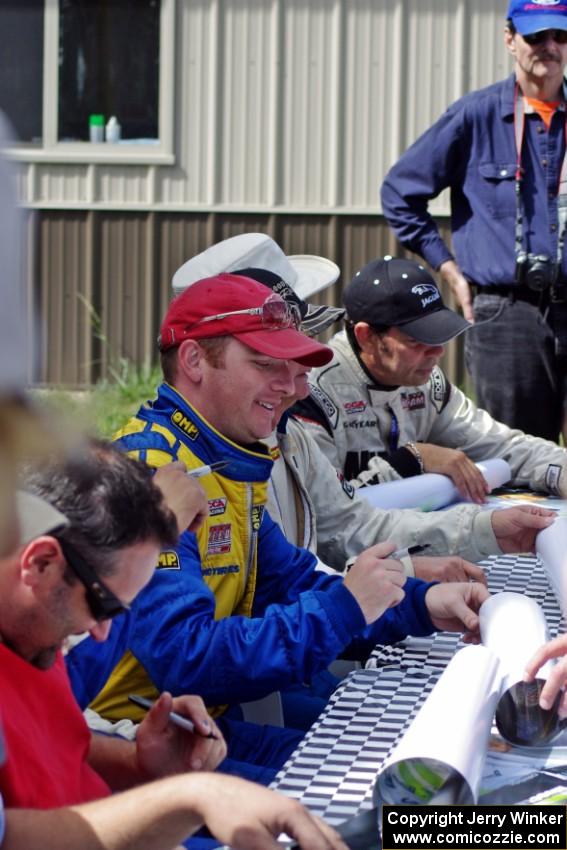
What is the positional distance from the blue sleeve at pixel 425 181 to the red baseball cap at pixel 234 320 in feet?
8.01

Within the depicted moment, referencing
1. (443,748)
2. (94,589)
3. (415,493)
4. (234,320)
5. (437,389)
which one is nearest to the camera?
(94,589)

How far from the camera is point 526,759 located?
1791 mm

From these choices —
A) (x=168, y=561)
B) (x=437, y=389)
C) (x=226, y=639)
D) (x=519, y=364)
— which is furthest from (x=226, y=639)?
(x=519, y=364)

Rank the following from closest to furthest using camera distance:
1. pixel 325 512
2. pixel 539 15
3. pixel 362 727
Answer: pixel 362 727, pixel 325 512, pixel 539 15

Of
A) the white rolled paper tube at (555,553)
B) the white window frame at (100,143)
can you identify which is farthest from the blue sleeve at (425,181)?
the white window frame at (100,143)

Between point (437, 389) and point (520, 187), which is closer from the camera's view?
point (437, 389)

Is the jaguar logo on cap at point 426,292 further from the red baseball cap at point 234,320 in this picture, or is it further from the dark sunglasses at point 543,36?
the red baseball cap at point 234,320

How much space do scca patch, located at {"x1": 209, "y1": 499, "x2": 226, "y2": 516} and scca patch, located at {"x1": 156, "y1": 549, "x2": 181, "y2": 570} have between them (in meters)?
0.20

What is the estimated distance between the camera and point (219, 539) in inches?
88.7

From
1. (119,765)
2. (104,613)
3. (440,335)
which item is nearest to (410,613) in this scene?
(119,765)

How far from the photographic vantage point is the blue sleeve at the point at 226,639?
6.56 feet

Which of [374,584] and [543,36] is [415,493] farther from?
[543,36]

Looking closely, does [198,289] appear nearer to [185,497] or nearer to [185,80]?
[185,497]

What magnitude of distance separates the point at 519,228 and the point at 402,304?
2.98ft
